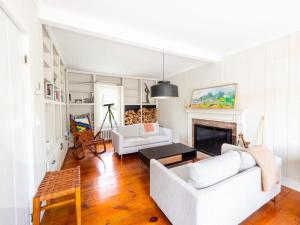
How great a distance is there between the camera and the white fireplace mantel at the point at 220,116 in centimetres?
277

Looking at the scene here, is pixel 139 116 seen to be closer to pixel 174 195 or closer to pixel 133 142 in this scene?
pixel 133 142

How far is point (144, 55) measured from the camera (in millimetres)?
3160

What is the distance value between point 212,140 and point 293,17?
2.54 m

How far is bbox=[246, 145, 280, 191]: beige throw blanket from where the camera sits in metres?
1.54

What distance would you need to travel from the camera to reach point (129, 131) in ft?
12.8

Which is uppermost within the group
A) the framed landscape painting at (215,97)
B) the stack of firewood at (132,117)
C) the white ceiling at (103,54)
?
the white ceiling at (103,54)

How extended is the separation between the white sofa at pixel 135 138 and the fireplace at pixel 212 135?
2.59 feet

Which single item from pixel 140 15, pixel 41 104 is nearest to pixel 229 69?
pixel 140 15

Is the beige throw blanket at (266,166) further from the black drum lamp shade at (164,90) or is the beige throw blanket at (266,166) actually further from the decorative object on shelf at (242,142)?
the black drum lamp shade at (164,90)

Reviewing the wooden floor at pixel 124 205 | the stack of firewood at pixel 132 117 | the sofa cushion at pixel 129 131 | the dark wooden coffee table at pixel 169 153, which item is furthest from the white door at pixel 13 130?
the stack of firewood at pixel 132 117

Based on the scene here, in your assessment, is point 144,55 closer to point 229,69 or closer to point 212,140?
point 229,69

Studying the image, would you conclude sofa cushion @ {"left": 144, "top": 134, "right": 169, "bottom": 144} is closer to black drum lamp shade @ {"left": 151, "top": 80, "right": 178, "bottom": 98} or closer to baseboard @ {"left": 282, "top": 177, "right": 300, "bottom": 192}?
black drum lamp shade @ {"left": 151, "top": 80, "right": 178, "bottom": 98}

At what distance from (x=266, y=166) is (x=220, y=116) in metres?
1.71

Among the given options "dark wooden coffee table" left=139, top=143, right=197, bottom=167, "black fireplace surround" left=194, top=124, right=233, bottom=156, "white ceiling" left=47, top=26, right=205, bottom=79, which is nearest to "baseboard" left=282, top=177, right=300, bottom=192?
"black fireplace surround" left=194, top=124, right=233, bottom=156
